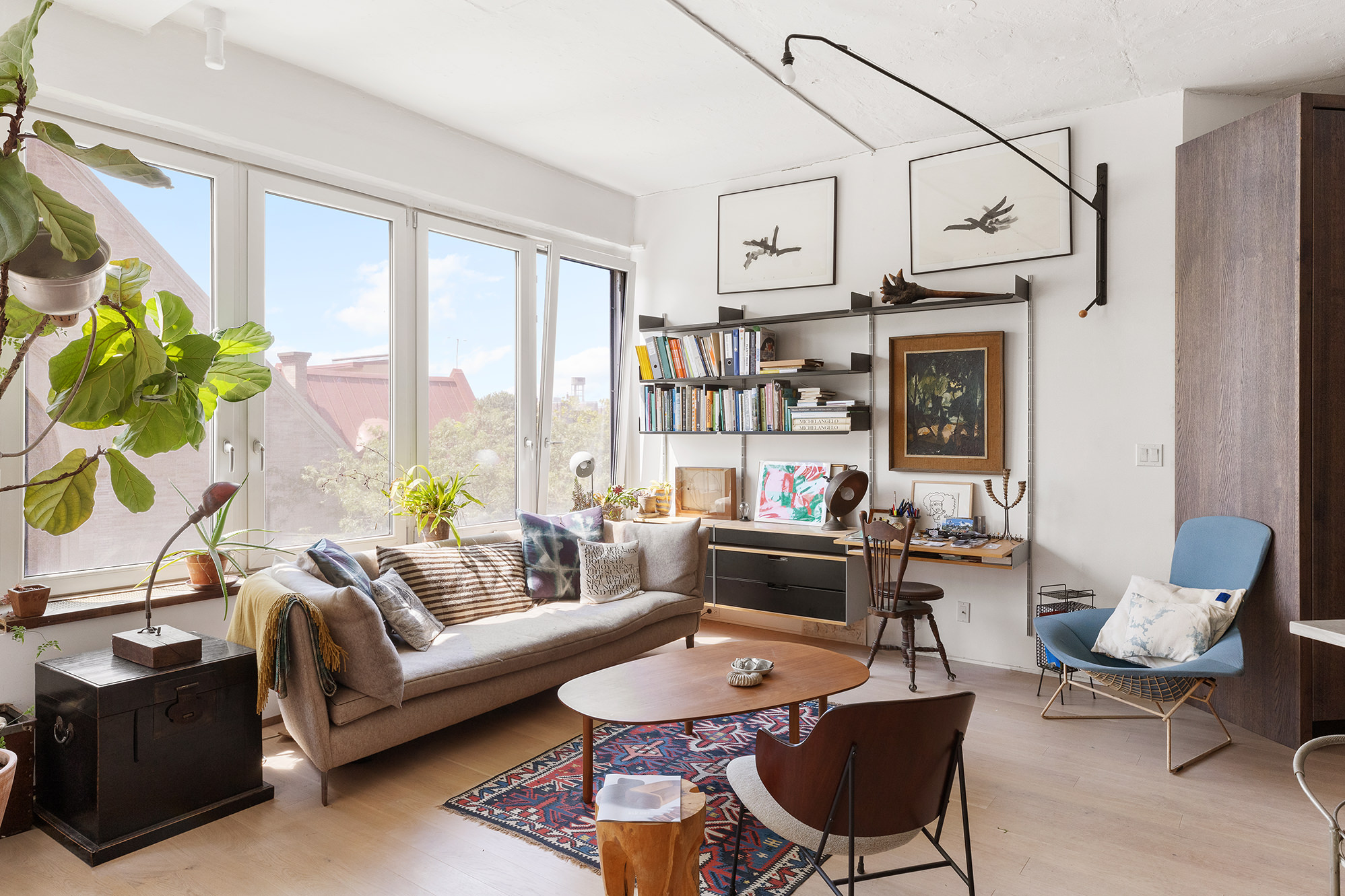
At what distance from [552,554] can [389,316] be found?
5.11 ft

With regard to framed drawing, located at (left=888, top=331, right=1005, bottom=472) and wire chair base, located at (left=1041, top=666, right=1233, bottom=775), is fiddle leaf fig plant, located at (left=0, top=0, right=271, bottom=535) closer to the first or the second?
framed drawing, located at (left=888, top=331, right=1005, bottom=472)

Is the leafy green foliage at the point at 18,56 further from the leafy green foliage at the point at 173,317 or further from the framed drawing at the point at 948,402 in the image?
the framed drawing at the point at 948,402

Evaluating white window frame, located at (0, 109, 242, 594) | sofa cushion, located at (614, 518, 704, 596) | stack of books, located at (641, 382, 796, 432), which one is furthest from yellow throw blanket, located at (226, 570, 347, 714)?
stack of books, located at (641, 382, 796, 432)

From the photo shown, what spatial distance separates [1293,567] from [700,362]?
3376mm

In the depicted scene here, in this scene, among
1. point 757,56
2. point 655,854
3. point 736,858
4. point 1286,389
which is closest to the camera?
point 655,854

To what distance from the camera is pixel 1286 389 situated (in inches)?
137

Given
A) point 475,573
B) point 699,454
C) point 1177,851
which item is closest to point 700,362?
point 699,454

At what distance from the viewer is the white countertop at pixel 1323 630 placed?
6.97 feet

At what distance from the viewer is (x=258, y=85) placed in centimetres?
373

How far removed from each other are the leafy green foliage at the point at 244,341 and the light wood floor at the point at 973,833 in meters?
1.52

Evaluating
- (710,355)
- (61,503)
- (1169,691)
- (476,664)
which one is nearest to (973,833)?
(1169,691)

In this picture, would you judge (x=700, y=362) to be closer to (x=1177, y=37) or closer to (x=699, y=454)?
(x=699, y=454)

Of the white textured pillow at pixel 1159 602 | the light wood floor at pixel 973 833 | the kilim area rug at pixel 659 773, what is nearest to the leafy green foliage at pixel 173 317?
the light wood floor at pixel 973 833

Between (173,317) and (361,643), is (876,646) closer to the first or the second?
(361,643)
